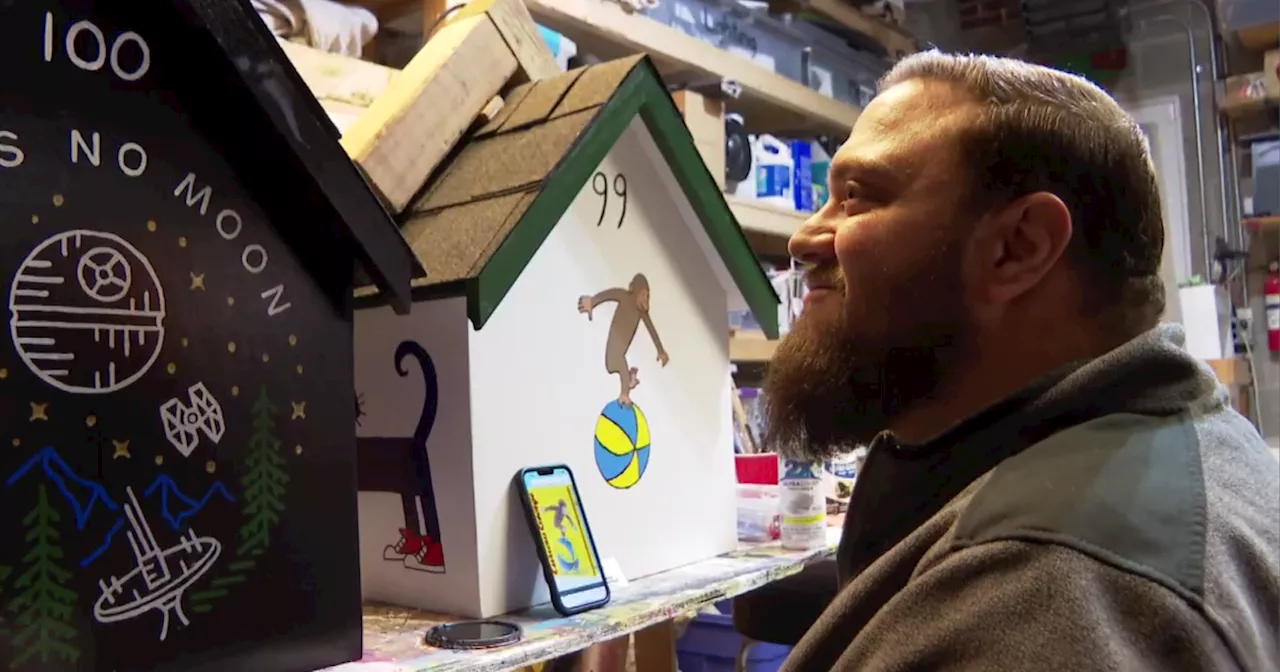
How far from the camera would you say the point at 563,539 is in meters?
0.94

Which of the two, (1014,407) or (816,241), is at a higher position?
(816,241)

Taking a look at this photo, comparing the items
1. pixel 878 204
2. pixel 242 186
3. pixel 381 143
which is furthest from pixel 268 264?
pixel 878 204

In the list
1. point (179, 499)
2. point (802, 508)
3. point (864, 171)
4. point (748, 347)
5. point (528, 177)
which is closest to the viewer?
point (179, 499)

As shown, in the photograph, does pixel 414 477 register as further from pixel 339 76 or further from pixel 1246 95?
pixel 1246 95

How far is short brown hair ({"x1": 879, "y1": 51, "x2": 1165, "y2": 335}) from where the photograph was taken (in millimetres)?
770

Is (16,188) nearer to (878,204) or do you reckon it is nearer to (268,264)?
(268,264)

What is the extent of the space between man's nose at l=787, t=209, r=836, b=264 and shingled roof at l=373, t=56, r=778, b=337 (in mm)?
231

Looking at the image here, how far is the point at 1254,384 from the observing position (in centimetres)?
311

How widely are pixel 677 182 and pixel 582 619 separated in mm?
519

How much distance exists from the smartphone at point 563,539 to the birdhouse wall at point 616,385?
0.06 ft

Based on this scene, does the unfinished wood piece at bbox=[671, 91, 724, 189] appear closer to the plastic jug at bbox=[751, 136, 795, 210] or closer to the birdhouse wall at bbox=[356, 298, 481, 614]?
the plastic jug at bbox=[751, 136, 795, 210]

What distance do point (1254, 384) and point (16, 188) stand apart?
3377mm

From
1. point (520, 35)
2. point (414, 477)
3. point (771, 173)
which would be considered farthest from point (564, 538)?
point (771, 173)

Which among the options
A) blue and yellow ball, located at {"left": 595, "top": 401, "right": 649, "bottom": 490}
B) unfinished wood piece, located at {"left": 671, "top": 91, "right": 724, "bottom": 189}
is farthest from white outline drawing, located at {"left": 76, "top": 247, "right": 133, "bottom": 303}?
unfinished wood piece, located at {"left": 671, "top": 91, "right": 724, "bottom": 189}
